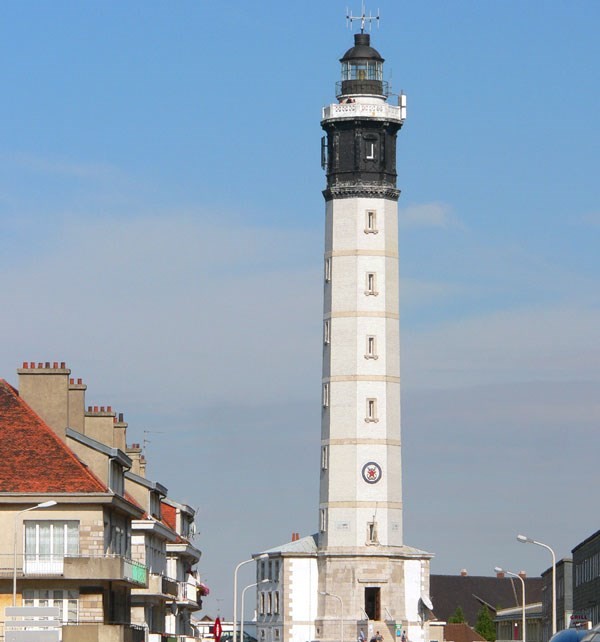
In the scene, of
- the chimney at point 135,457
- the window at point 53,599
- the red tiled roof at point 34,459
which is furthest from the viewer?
the chimney at point 135,457

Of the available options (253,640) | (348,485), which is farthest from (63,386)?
(253,640)

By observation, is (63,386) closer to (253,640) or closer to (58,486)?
(58,486)

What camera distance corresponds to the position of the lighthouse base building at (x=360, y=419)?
131250mm

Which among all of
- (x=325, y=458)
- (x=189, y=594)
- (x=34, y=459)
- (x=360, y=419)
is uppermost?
(x=360, y=419)

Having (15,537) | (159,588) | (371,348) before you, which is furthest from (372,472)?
(15,537)

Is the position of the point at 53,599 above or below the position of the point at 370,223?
below

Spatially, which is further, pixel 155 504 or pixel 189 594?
pixel 189 594

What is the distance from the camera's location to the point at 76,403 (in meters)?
72.5

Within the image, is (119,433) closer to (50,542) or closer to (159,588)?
(159,588)

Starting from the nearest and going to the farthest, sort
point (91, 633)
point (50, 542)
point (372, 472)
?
1. point (91, 633)
2. point (50, 542)
3. point (372, 472)

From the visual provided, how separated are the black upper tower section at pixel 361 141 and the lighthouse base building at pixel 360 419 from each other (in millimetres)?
72

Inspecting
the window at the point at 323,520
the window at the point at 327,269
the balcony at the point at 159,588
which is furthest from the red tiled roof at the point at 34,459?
the window at the point at 327,269

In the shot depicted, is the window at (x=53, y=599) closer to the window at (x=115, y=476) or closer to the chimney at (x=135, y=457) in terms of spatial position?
the window at (x=115, y=476)

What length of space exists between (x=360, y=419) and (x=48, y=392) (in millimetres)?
63136
